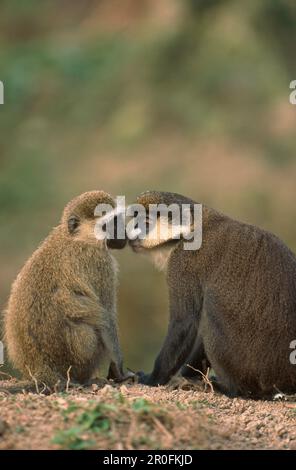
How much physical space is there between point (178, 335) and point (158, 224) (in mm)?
999

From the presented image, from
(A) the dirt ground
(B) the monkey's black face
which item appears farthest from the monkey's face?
(A) the dirt ground

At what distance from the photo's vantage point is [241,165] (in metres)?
22.7

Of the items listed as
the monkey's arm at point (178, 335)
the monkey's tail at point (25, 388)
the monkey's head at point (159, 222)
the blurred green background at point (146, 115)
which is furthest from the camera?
the blurred green background at point (146, 115)

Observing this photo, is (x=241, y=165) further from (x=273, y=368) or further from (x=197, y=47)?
(x=273, y=368)

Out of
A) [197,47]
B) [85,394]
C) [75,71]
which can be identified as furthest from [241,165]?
[85,394]

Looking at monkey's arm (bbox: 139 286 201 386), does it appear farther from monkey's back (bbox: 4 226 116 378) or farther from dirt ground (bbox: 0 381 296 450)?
dirt ground (bbox: 0 381 296 450)

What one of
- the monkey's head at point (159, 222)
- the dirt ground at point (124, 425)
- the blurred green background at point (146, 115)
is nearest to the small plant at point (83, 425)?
the dirt ground at point (124, 425)

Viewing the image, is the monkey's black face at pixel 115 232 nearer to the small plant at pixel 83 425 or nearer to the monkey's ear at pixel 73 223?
the monkey's ear at pixel 73 223

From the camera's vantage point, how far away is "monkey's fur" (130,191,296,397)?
358 inches

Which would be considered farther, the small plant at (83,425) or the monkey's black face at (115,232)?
the monkey's black face at (115,232)

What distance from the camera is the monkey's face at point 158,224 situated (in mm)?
9578

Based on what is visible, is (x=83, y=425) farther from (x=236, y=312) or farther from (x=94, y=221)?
(x=94, y=221)

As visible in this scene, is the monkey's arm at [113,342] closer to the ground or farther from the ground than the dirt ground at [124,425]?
farther from the ground

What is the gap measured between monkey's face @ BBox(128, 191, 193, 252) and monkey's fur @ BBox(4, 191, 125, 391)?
396mm
